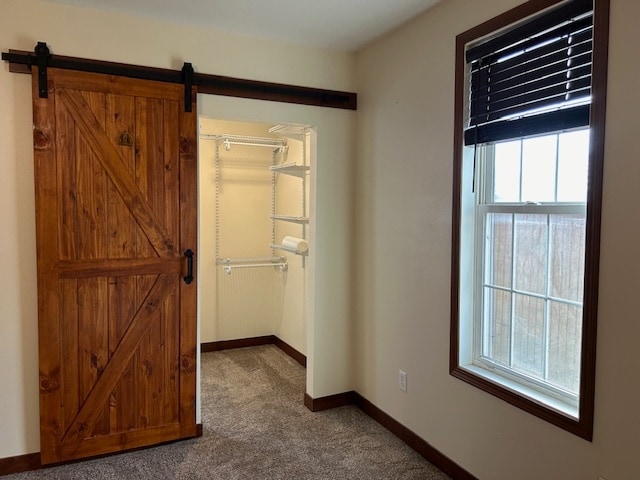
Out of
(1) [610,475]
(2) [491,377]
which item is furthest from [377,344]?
(1) [610,475]

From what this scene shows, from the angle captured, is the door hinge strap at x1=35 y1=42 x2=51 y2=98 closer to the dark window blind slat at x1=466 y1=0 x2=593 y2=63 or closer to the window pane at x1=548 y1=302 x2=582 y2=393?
the dark window blind slat at x1=466 y1=0 x2=593 y2=63

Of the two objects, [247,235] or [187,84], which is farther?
[247,235]

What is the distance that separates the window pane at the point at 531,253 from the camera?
82.4 inches

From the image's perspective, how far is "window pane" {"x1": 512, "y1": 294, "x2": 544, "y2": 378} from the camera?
83.5 inches

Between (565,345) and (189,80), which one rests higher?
(189,80)

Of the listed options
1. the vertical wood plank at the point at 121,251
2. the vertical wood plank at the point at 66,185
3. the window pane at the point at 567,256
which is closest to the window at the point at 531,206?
the window pane at the point at 567,256

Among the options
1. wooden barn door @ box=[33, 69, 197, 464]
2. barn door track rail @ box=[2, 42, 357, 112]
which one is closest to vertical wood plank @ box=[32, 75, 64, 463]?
wooden barn door @ box=[33, 69, 197, 464]

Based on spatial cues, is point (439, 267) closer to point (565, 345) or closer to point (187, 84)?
point (565, 345)

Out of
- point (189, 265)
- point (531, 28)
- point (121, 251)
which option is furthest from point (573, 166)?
point (121, 251)

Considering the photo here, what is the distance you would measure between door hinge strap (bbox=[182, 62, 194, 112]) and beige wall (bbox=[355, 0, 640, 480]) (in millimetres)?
1141

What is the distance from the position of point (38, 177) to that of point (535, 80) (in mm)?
2428

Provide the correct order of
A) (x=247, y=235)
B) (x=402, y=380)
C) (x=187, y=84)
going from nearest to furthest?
(x=187, y=84)
(x=402, y=380)
(x=247, y=235)

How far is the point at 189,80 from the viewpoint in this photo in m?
2.74

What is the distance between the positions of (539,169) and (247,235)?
3.04 m
